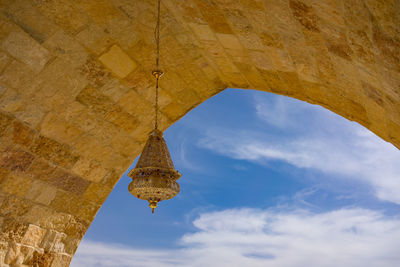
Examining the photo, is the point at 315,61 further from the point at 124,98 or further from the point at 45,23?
the point at 45,23

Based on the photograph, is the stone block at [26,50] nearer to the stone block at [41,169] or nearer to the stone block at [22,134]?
the stone block at [22,134]

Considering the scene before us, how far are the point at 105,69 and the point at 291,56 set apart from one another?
169 centimetres

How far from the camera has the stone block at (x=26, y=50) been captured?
110 inches

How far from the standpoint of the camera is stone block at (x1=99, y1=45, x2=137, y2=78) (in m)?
3.23

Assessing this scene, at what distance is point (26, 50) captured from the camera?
9.45ft

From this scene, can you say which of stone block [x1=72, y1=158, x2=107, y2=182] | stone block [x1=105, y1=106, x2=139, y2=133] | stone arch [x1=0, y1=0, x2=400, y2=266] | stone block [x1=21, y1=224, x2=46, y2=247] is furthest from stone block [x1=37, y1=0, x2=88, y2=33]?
stone block [x1=21, y1=224, x2=46, y2=247]

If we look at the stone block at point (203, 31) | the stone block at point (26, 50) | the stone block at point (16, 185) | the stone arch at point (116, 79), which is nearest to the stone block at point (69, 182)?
the stone arch at point (116, 79)

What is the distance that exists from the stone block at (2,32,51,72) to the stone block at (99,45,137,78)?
50 cm

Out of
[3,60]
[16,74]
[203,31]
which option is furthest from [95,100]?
[203,31]

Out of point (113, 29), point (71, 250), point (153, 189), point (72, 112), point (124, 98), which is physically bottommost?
point (71, 250)

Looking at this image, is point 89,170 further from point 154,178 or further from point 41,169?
point 154,178

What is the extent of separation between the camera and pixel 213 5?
2664mm

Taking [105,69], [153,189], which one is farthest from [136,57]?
[153,189]

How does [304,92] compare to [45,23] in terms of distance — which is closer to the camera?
[45,23]
